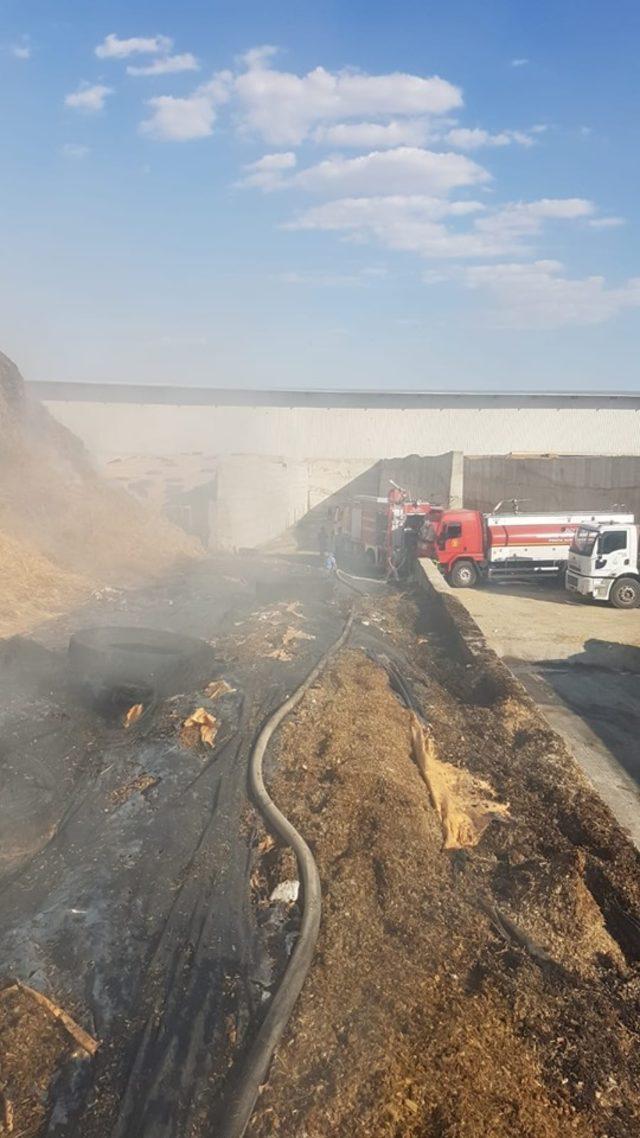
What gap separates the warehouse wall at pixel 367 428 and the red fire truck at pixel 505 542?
60.6 feet

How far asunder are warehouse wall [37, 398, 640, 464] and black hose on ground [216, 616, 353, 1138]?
110 feet

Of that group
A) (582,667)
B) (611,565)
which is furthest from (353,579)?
(582,667)

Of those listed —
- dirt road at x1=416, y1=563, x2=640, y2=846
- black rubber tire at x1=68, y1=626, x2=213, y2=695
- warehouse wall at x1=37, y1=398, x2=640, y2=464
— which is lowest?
dirt road at x1=416, y1=563, x2=640, y2=846

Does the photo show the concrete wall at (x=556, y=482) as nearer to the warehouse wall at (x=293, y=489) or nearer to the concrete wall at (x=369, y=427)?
the warehouse wall at (x=293, y=489)

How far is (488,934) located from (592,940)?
0.92 m

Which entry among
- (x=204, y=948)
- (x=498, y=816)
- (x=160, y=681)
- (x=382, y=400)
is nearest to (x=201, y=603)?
(x=160, y=681)

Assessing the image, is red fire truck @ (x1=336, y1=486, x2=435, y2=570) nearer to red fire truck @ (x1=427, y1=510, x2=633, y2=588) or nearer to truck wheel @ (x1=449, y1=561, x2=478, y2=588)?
red fire truck @ (x1=427, y1=510, x2=633, y2=588)

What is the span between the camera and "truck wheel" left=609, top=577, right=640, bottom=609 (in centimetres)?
1923

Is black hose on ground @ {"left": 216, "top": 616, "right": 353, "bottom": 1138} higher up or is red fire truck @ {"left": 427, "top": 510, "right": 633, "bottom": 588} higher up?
red fire truck @ {"left": 427, "top": 510, "right": 633, "bottom": 588}

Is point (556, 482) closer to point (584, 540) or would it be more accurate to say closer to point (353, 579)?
point (584, 540)

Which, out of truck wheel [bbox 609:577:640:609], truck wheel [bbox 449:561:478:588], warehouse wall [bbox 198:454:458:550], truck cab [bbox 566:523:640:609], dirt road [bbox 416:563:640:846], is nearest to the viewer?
dirt road [bbox 416:563:640:846]

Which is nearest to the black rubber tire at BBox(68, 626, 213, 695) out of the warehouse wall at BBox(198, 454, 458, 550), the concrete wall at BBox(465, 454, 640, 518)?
the warehouse wall at BBox(198, 454, 458, 550)

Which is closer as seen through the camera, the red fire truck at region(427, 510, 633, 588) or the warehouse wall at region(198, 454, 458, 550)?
the red fire truck at region(427, 510, 633, 588)

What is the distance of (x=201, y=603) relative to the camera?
17.4 meters
